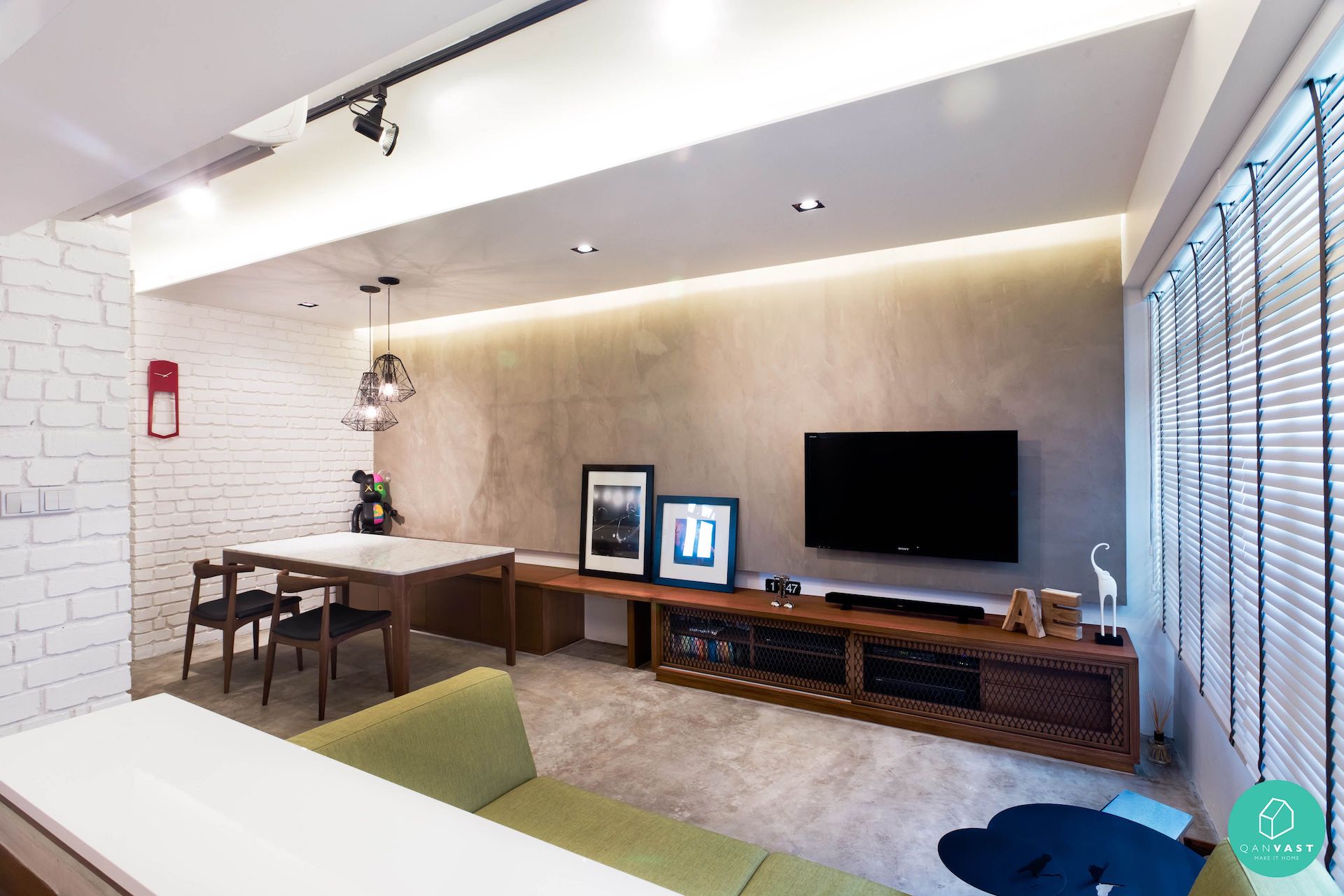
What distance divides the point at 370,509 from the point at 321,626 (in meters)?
2.25

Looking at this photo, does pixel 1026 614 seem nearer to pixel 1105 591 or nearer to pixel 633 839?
pixel 1105 591

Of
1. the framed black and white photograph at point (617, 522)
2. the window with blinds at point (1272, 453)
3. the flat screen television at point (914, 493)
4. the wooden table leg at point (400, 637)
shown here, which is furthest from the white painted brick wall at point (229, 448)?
the window with blinds at point (1272, 453)

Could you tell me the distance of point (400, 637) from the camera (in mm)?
3613

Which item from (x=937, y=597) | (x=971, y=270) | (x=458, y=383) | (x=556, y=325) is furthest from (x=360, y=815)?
(x=458, y=383)

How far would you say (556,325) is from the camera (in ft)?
16.5

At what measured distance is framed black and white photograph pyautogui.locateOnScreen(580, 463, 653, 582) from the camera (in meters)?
4.57

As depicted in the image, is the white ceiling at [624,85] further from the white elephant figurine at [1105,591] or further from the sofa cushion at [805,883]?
the sofa cushion at [805,883]

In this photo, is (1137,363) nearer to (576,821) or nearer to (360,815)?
(576,821)

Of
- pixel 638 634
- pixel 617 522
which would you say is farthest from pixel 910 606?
pixel 617 522

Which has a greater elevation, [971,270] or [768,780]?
[971,270]

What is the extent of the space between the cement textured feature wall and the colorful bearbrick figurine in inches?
6.8

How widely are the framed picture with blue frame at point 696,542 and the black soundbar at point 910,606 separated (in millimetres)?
695

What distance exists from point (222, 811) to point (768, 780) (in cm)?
240

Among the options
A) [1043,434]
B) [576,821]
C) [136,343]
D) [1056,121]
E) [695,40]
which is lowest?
[576,821]
